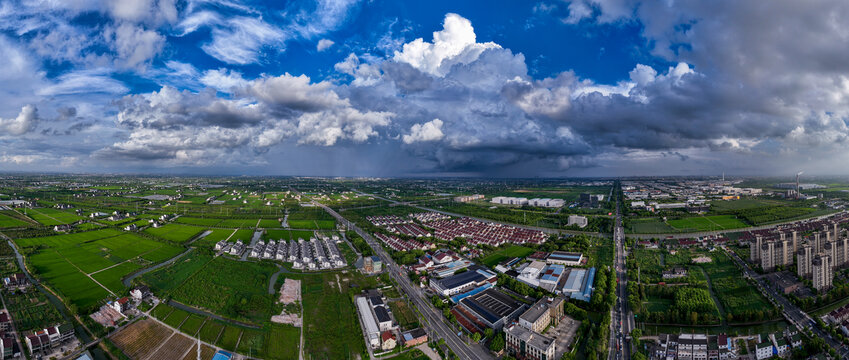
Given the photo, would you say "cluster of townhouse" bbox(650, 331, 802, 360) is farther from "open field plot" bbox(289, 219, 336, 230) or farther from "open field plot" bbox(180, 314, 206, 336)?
"open field plot" bbox(289, 219, 336, 230)

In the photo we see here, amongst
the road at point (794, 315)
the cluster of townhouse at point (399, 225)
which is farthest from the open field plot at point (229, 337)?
the road at point (794, 315)

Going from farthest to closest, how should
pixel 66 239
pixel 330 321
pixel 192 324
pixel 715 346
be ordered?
pixel 66 239 < pixel 330 321 < pixel 192 324 < pixel 715 346

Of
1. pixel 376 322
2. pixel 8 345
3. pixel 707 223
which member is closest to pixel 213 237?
pixel 8 345

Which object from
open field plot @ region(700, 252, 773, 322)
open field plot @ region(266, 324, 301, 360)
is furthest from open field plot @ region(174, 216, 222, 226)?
open field plot @ region(700, 252, 773, 322)

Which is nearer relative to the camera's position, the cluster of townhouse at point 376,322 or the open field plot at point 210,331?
the cluster of townhouse at point 376,322

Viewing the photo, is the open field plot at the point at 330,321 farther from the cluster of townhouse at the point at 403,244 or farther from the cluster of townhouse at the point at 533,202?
the cluster of townhouse at the point at 533,202

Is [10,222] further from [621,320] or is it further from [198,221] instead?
[621,320]

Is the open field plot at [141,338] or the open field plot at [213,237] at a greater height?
the open field plot at [213,237]
